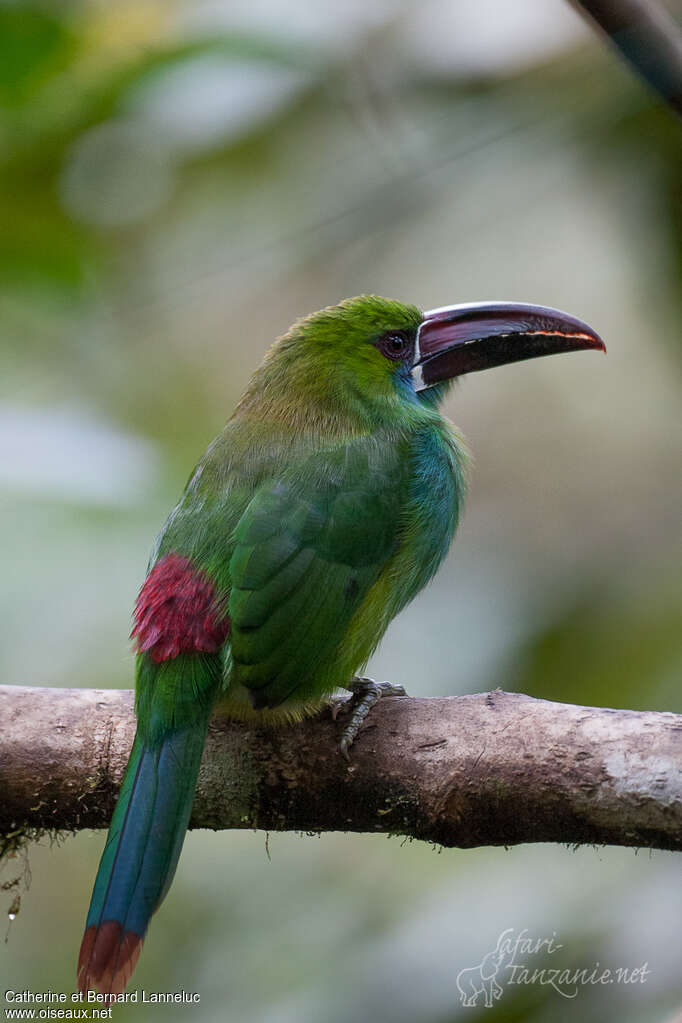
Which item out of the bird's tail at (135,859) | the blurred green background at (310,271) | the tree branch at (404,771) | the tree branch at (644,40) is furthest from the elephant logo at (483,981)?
the tree branch at (644,40)

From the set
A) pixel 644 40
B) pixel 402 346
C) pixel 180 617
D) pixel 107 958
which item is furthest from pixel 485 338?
pixel 644 40

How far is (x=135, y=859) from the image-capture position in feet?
7.91

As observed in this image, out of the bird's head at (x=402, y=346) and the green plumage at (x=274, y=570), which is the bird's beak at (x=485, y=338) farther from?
the green plumage at (x=274, y=570)

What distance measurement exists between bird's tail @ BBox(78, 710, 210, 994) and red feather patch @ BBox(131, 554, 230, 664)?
237mm

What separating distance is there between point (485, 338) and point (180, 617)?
1322mm

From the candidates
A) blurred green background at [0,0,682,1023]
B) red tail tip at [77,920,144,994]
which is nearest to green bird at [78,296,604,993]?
red tail tip at [77,920,144,994]

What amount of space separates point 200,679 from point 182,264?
2.37 metres

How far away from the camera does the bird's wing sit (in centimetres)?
263

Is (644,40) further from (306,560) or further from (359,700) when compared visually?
(359,700)

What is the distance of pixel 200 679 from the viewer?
2.63 meters

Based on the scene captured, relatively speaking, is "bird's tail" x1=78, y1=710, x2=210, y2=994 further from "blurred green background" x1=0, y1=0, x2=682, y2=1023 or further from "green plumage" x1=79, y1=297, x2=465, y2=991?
"blurred green background" x1=0, y1=0, x2=682, y2=1023

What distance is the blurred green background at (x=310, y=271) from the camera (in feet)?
10.8

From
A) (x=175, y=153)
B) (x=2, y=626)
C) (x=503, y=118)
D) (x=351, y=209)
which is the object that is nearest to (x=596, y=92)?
(x=503, y=118)

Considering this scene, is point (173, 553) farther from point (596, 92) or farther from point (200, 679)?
point (596, 92)
